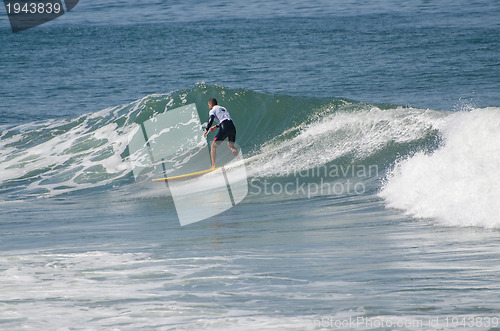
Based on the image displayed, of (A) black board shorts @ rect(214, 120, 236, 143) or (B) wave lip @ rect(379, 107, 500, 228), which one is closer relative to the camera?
(B) wave lip @ rect(379, 107, 500, 228)

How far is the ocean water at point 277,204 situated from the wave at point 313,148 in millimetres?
43

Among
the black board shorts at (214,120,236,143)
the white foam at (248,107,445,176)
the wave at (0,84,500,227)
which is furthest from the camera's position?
the black board shorts at (214,120,236,143)

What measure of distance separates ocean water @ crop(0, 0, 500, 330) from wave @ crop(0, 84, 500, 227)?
0.04m

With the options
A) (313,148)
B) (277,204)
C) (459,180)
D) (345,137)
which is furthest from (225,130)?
(459,180)

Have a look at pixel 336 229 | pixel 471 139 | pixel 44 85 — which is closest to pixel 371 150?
pixel 471 139

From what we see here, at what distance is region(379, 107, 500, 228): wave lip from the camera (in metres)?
6.41

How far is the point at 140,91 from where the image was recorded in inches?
926

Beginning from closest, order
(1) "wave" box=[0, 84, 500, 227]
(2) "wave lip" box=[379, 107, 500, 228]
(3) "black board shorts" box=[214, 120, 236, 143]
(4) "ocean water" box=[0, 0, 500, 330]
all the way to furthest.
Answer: (4) "ocean water" box=[0, 0, 500, 330] < (2) "wave lip" box=[379, 107, 500, 228] < (1) "wave" box=[0, 84, 500, 227] < (3) "black board shorts" box=[214, 120, 236, 143]

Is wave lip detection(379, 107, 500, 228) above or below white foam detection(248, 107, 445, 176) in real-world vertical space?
above

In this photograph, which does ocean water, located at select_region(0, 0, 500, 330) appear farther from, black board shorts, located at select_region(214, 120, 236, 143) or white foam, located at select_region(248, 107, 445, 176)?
black board shorts, located at select_region(214, 120, 236, 143)

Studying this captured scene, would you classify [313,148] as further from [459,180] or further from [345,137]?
[459,180]

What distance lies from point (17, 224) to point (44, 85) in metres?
18.3

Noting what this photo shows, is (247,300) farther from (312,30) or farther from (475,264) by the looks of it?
(312,30)

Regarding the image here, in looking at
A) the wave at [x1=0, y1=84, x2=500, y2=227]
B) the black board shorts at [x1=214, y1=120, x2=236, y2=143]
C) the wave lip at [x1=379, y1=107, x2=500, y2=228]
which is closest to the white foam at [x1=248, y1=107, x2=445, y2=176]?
the wave at [x1=0, y1=84, x2=500, y2=227]
